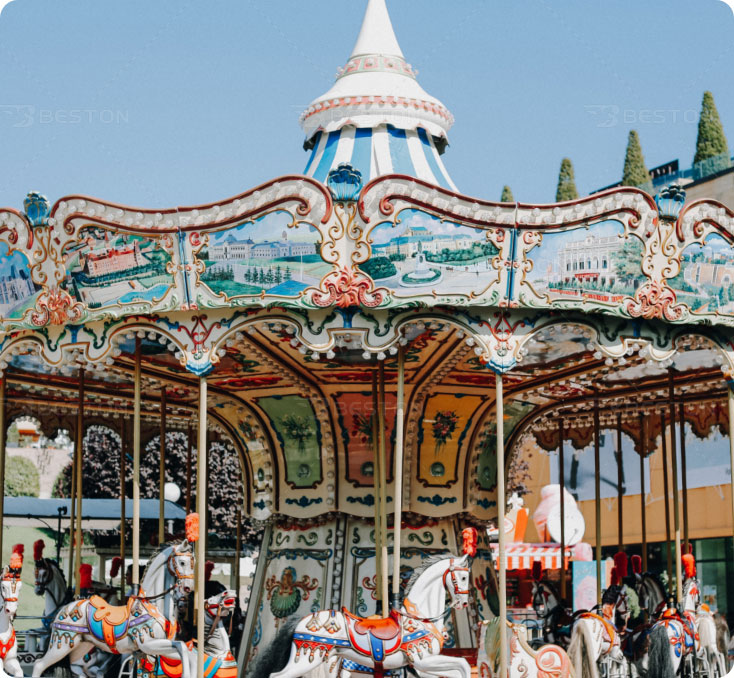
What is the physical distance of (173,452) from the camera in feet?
97.6

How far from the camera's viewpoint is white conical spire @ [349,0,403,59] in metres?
14.8

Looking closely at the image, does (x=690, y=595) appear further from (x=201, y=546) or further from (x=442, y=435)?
(x=201, y=546)

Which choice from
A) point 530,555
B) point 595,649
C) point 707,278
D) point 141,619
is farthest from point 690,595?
point 530,555

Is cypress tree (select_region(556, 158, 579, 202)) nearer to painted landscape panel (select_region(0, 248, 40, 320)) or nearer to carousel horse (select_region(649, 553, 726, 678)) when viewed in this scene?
carousel horse (select_region(649, 553, 726, 678))

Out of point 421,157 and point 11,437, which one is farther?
point 11,437

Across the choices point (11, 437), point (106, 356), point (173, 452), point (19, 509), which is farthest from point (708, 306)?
point (11, 437)

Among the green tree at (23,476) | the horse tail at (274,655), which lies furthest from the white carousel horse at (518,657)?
the green tree at (23,476)

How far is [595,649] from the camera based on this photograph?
39.0 feet

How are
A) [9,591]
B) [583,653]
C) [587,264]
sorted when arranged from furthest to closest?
[583,653]
[9,591]
[587,264]

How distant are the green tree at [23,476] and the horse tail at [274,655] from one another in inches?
1039

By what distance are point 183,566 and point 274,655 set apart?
2.94 m

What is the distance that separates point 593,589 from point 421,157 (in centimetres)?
1709

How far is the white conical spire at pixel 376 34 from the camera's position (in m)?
14.8

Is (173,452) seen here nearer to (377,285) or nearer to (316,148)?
(316,148)
